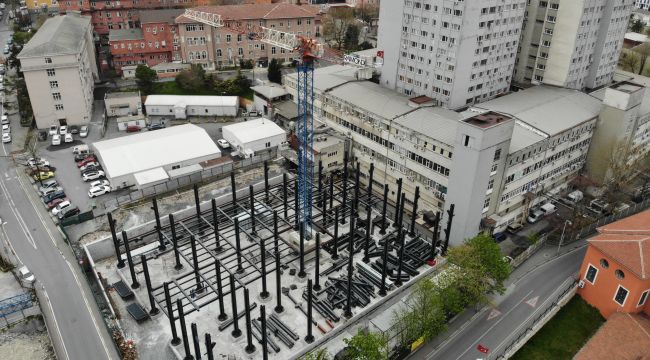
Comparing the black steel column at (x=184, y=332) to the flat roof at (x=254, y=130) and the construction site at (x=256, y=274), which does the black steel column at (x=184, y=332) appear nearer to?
the construction site at (x=256, y=274)

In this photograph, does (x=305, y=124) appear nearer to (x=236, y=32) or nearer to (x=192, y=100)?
(x=192, y=100)

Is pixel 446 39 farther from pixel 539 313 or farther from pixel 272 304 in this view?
pixel 272 304

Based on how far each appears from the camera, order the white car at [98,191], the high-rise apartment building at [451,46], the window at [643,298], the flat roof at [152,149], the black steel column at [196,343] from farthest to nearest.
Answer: the flat roof at [152,149] < the white car at [98,191] < the high-rise apartment building at [451,46] < the window at [643,298] < the black steel column at [196,343]

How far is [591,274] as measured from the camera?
42000 millimetres

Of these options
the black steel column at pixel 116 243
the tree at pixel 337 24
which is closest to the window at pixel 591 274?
the black steel column at pixel 116 243

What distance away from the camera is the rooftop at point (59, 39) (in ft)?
218

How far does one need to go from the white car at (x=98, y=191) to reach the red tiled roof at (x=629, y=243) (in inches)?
2006

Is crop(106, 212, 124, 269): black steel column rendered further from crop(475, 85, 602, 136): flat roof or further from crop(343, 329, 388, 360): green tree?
crop(475, 85, 602, 136): flat roof

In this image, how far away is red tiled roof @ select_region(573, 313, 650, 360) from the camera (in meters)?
35.4

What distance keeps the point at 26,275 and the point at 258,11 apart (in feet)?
204

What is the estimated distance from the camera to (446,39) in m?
54.8

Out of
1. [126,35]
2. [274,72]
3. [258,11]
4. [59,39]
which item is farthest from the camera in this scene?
[258,11]

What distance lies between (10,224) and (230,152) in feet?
87.6

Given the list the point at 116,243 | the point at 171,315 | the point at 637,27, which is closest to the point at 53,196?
the point at 116,243
